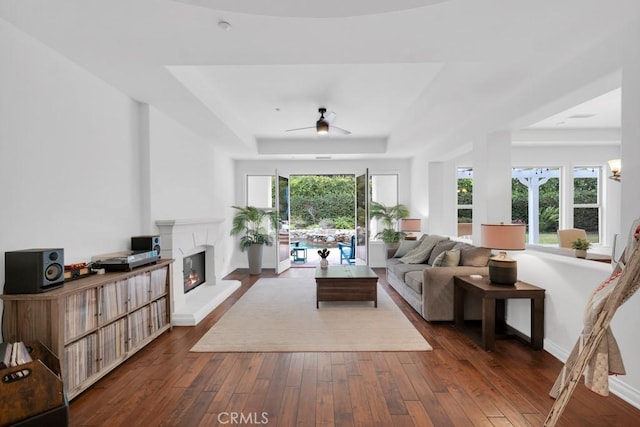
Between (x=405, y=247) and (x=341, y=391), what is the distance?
12.6 feet

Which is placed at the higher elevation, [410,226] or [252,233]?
[410,226]

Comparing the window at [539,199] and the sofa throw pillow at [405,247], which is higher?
the window at [539,199]

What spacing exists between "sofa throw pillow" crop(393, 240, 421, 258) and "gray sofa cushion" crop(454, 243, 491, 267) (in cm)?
169

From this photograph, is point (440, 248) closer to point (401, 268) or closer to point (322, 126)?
point (401, 268)

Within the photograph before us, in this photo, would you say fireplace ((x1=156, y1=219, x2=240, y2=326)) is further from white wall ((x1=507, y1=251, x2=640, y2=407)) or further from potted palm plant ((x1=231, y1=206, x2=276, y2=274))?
white wall ((x1=507, y1=251, x2=640, y2=407))

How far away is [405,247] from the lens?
19.2ft

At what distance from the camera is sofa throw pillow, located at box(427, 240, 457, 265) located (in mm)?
4725

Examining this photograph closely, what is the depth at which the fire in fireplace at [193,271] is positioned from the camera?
4.64m

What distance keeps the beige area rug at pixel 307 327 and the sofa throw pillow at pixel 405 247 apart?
1189mm

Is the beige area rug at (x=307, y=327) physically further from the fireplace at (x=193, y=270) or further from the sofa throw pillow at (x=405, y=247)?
the sofa throw pillow at (x=405, y=247)

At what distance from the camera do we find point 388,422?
2.02m

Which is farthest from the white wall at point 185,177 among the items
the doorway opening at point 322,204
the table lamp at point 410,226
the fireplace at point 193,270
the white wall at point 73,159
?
the doorway opening at point 322,204

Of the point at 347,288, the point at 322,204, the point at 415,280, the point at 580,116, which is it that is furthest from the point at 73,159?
the point at 322,204

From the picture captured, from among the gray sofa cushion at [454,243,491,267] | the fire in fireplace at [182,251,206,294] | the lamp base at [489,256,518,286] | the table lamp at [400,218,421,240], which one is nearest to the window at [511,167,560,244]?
the table lamp at [400,218,421,240]
